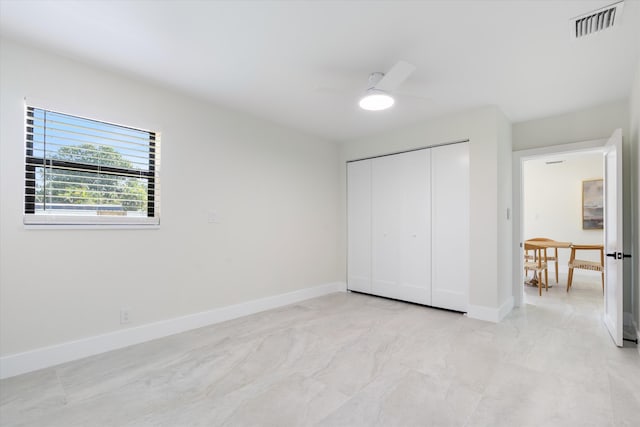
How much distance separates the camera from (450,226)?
390 cm

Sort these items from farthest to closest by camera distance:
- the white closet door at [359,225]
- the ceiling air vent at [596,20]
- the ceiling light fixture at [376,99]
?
the white closet door at [359,225] → the ceiling light fixture at [376,99] → the ceiling air vent at [596,20]

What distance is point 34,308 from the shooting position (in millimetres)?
2387

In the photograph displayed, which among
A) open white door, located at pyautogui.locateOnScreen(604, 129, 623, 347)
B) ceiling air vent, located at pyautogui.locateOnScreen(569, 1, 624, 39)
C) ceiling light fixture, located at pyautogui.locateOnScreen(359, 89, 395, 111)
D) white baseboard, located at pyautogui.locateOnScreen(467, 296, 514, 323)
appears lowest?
white baseboard, located at pyautogui.locateOnScreen(467, 296, 514, 323)

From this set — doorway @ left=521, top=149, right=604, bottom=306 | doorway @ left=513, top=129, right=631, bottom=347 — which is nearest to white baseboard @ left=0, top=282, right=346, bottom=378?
doorway @ left=513, top=129, right=631, bottom=347

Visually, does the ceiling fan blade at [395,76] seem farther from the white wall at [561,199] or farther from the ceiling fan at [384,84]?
the white wall at [561,199]

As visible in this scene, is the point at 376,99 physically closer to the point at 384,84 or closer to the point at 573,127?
the point at 384,84

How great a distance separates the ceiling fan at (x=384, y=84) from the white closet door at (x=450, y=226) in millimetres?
1482

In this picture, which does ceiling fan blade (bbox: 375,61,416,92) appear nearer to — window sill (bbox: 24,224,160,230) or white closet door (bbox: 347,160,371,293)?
white closet door (bbox: 347,160,371,293)

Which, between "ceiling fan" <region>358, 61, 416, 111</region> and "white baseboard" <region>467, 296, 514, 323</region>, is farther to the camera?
"white baseboard" <region>467, 296, 514, 323</region>

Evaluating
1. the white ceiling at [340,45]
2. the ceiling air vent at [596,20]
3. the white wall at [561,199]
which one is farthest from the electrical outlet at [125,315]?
the white wall at [561,199]

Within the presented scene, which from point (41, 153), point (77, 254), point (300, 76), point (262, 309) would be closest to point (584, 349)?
point (262, 309)

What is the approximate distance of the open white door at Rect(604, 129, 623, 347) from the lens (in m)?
2.86

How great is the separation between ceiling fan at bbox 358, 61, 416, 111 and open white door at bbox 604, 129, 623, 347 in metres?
2.23

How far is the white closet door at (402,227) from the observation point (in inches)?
163
